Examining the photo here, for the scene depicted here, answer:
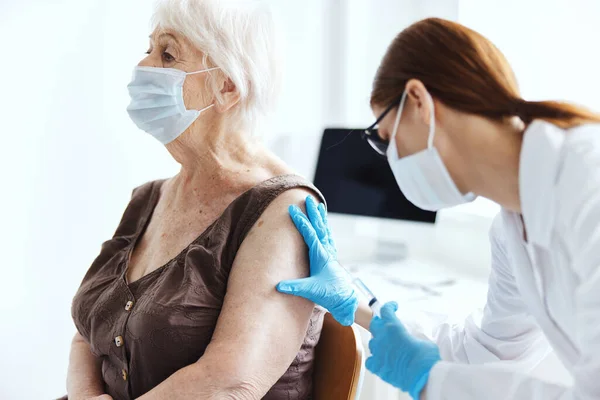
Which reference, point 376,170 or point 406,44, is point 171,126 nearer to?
point 406,44

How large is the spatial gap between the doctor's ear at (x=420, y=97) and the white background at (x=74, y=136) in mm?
1179

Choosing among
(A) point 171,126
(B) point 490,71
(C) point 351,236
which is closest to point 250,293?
(A) point 171,126

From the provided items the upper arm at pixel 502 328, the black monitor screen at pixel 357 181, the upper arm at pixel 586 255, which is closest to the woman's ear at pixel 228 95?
the upper arm at pixel 502 328

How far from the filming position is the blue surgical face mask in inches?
54.4

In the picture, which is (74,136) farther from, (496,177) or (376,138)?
(496,177)

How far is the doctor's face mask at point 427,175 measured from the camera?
97 cm

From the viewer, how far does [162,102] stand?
1395 millimetres

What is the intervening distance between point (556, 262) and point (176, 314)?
0.72m

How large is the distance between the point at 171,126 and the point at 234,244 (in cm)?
34

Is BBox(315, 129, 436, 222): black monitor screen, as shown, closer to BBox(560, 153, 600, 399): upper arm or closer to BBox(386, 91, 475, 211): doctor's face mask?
BBox(386, 91, 475, 211): doctor's face mask

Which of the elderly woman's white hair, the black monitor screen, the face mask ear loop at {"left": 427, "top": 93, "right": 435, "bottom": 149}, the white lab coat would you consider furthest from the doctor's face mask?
the black monitor screen

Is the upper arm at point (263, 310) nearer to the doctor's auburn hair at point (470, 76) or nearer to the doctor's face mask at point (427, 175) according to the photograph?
the doctor's face mask at point (427, 175)

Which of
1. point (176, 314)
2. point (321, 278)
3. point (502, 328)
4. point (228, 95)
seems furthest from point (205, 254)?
point (502, 328)

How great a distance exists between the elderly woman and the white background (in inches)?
30.0
